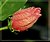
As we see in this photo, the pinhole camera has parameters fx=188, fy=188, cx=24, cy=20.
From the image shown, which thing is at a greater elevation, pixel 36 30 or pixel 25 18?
pixel 25 18

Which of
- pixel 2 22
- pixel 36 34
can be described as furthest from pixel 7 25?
pixel 36 34

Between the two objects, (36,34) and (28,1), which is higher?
(28,1)

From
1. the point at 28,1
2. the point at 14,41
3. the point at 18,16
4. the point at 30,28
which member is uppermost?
the point at 28,1

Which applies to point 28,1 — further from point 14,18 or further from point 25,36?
point 25,36
